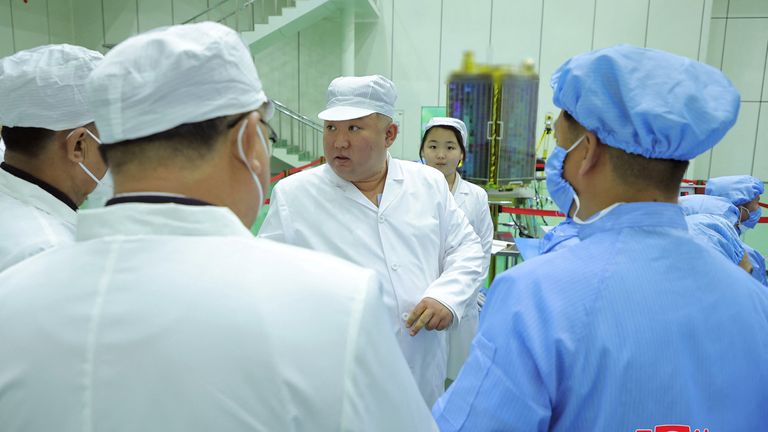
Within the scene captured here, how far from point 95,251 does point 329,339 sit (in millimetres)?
324

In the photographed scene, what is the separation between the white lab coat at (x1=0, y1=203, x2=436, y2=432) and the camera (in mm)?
589

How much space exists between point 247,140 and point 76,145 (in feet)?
2.89

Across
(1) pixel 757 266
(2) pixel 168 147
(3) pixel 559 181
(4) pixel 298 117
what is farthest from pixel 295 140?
(2) pixel 168 147

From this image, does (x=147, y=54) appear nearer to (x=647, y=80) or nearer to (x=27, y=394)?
(x=27, y=394)

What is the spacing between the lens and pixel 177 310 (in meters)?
0.59

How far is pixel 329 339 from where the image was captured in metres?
0.62

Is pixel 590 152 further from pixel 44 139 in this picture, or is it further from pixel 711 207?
pixel 711 207

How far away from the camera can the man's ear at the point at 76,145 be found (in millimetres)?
1333

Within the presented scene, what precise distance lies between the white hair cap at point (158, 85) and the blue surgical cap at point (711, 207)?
117 inches

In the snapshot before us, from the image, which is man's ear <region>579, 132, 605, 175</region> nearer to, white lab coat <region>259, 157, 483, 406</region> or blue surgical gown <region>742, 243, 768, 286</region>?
white lab coat <region>259, 157, 483, 406</region>

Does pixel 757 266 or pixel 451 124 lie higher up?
pixel 451 124

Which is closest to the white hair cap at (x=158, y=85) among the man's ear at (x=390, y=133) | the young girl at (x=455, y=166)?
the man's ear at (x=390, y=133)

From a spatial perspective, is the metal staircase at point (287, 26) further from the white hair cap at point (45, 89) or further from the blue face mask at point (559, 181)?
the blue face mask at point (559, 181)

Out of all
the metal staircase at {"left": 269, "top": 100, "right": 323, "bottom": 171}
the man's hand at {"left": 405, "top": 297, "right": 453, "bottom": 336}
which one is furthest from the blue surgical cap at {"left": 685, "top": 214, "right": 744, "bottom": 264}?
the metal staircase at {"left": 269, "top": 100, "right": 323, "bottom": 171}
